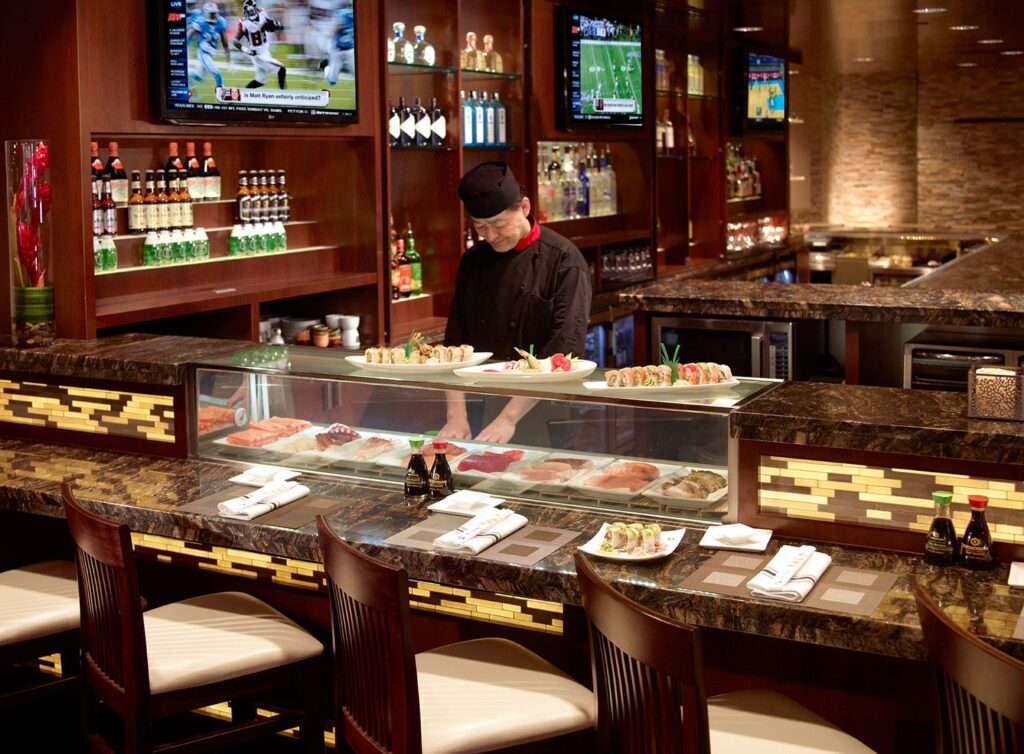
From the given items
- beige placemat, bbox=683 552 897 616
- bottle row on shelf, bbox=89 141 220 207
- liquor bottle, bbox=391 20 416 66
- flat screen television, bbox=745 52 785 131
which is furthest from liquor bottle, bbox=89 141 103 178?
flat screen television, bbox=745 52 785 131

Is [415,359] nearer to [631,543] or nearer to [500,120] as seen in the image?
[631,543]

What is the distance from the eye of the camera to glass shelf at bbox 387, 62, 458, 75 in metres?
5.38

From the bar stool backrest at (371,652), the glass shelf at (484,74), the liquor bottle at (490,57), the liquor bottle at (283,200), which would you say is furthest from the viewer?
the liquor bottle at (490,57)

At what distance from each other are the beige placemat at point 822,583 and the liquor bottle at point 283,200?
3157mm

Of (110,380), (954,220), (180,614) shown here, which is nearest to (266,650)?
(180,614)

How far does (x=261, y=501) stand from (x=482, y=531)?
0.62m

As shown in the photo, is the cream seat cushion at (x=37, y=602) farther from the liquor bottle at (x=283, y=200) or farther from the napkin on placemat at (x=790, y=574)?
the liquor bottle at (x=283, y=200)

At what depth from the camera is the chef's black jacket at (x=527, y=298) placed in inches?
174

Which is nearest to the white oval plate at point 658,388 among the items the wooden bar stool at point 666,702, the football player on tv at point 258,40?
the wooden bar stool at point 666,702

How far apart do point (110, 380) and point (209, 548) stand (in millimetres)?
635

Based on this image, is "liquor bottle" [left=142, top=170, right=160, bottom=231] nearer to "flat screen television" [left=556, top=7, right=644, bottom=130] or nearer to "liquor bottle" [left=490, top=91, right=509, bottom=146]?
"liquor bottle" [left=490, top=91, right=509, bottom=146]

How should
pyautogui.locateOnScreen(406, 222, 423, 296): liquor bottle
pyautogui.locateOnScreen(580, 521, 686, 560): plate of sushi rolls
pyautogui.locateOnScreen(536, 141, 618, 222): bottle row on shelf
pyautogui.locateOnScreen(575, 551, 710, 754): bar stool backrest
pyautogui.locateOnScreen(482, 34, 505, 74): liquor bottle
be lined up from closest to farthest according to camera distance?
pyautogui.locateOnScreen(575, 551, 710, 754): bar stool backrest, pyautogui.locateOnScreen(580, 521, 686, 560): plate of sushi rolls, pyautogui.locateOnScreen(406, 222, 423, 296): liquor bottle, pyautogui.locateOnScreen(482, 34, 505, 74): liquor bottle, pyautogui.locateOnScreen(536, 141, 618, 222): bottle row on shelf

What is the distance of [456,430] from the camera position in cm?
323

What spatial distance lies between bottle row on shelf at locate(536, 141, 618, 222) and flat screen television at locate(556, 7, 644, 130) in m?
0.33
